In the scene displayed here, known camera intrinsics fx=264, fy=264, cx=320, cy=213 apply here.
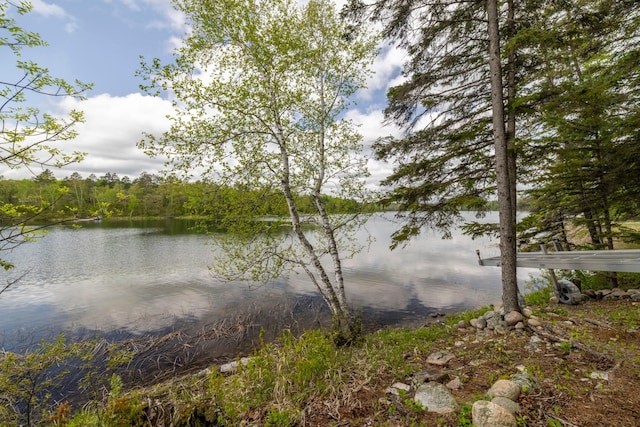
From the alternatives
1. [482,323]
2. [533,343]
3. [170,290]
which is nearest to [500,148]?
[533,343]

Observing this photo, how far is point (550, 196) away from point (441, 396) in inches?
402

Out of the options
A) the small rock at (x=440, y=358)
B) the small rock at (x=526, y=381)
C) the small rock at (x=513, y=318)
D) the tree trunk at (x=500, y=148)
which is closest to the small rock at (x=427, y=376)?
the small rock at (x=440, y=358)

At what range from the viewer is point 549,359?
14.3 ft

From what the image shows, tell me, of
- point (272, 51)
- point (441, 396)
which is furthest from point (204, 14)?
point (441, 396)

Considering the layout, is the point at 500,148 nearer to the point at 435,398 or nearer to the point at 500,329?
the point at 500,329

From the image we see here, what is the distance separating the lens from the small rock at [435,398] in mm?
3402

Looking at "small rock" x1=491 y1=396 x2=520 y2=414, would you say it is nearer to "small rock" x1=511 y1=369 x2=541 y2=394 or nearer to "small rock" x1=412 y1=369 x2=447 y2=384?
"small rock" x1=511 y1=369 x2=541 y2=394

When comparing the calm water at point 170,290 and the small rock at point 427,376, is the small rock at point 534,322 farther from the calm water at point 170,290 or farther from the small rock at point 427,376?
the small rock at point 427,376

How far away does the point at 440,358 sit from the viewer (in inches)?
201

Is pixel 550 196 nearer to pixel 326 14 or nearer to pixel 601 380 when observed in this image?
pixel 601 380

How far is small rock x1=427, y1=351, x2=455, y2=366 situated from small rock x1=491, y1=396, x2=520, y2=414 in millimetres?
1639

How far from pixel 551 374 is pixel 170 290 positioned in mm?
16612

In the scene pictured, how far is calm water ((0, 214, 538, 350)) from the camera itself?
11.5 metres

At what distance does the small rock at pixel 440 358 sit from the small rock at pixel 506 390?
1371 millimetres
